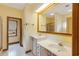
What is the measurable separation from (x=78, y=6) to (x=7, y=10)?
4.36 feet

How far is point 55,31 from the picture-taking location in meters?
2.01

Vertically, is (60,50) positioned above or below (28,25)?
below

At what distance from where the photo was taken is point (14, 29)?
181 cm

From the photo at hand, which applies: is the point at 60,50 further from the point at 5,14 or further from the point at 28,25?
the point at 5,14

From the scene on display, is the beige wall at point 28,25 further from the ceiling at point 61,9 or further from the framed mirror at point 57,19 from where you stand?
the ceiling at point 61,9

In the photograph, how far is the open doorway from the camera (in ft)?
5.83

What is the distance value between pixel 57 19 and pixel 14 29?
2.77ft

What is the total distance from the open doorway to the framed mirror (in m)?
0.52

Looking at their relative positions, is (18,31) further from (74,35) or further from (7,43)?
(74,35)

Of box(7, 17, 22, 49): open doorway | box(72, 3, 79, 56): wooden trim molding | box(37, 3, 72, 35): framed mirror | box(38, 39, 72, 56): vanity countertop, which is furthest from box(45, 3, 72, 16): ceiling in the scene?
box(72, 3, 79, 56): wooden trim molding

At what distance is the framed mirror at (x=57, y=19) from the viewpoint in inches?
64.1

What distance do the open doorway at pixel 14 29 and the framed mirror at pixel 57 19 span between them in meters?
0.52

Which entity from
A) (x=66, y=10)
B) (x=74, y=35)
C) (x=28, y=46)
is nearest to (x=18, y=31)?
(x=28, y=46)

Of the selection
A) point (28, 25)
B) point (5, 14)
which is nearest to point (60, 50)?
point (28, 25)
